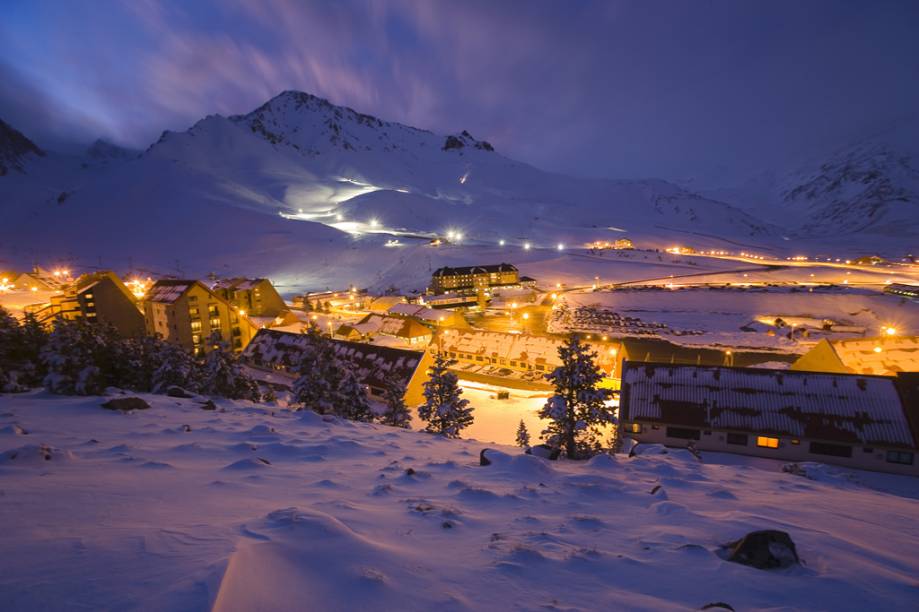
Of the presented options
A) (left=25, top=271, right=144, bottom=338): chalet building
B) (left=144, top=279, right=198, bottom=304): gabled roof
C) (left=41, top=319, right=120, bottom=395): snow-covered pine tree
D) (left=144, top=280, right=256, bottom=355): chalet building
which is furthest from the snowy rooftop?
(left=25, top=271, right=144, bottom=338): chalet building

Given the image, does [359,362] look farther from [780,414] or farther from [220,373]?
[780,414]

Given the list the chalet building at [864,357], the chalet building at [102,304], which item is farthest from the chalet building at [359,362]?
the chalet building at [864,357]

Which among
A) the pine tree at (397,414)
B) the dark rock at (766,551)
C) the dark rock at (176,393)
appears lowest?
the pine tree at (397,414)

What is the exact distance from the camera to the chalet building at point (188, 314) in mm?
45281

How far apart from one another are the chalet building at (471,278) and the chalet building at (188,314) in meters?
66.7

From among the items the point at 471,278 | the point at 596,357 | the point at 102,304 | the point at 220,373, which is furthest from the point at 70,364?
the point at 471,278

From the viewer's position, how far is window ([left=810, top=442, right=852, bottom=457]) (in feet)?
66.3

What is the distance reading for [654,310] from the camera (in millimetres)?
83312

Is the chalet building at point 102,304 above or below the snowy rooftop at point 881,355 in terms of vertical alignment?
below

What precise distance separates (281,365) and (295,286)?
88.0 m

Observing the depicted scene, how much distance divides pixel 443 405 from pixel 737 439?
674 inches

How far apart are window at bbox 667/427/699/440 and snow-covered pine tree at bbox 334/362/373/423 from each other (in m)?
18.4

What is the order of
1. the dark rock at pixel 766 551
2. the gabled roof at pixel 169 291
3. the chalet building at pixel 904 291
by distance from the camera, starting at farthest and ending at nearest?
the chalet building at pixel 904 291
the gabled roof at pixel 169 291
the dark rock at pixel 766 551

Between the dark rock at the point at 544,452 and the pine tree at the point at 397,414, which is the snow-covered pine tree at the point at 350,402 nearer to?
the pine tree at the point at 397,414
